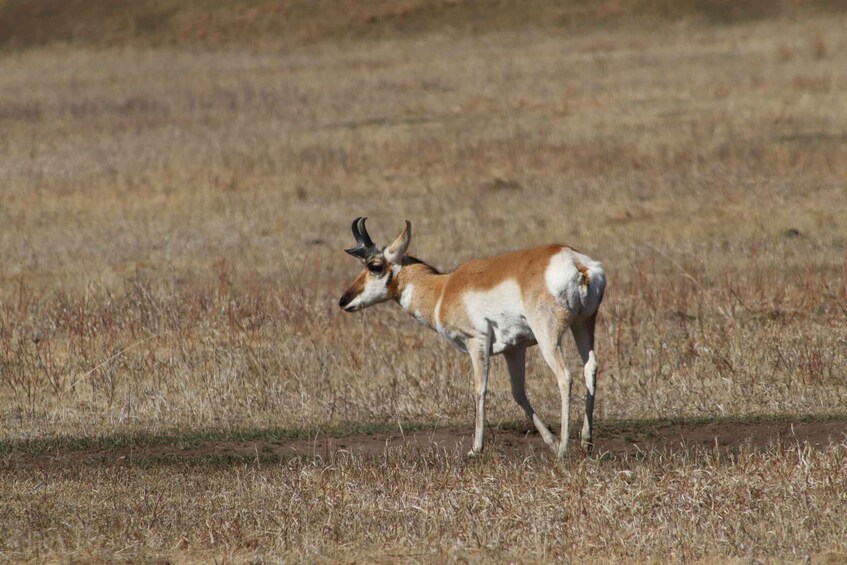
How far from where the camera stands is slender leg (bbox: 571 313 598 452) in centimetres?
993

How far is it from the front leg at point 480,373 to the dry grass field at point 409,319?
0.64ft

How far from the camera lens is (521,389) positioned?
1063cm

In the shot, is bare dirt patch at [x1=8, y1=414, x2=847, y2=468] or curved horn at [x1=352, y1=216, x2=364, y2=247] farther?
curved horn at [x1=352, y1=216, x2=364, y2=247]

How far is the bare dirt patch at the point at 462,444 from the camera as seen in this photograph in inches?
400

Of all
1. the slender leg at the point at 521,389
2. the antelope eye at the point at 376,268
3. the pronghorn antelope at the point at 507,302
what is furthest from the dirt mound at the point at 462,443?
the antelope eye at the point at 376,268

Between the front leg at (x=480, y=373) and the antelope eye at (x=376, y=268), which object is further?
the antelope eye at (x=376, y=268)

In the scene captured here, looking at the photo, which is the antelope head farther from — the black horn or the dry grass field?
the dry grass field

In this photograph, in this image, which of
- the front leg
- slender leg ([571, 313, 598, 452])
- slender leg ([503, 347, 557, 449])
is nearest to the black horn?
the front leg

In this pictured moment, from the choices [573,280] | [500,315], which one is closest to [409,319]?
[500,315]

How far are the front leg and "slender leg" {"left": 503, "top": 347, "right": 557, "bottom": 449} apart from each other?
0.30 meters

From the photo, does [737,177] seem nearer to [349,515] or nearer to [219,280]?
[219,280]

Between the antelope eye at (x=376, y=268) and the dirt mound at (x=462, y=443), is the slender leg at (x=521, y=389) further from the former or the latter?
the antelope eye at (x=376, y=268)

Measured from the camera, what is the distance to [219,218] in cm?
2300

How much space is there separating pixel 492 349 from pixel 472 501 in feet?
8.10
